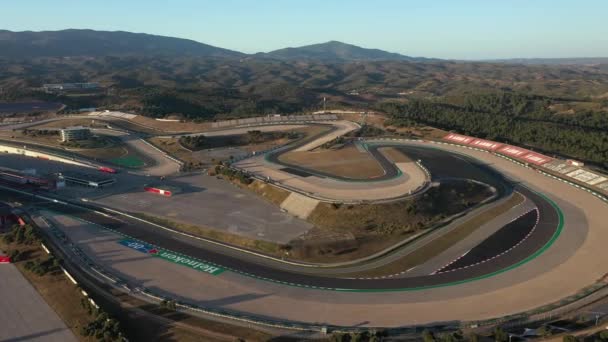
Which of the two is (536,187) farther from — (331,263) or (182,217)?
(182,217)

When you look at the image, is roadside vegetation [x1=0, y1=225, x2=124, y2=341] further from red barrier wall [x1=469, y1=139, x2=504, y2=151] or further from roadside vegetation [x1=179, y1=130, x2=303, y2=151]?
red barrier wall [x1=469, y1=139, x2=504, y2=151]

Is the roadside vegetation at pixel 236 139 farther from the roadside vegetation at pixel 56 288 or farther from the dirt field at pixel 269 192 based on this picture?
the roadside vegetation at pixel 56 288

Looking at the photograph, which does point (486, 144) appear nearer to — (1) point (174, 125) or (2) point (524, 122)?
(2) point (524, 122)

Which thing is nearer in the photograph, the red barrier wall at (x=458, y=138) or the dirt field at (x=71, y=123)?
the red barrier wall at (x=458, y=138)

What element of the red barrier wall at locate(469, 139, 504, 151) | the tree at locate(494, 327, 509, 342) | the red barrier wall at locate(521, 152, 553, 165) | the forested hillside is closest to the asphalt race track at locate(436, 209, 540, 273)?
the tree at locate(494, 327, 509, 342)

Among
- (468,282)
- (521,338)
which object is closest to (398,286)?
(468,282)

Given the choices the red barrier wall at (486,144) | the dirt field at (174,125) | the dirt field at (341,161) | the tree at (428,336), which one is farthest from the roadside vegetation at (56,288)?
the red barrier wall at (486,144)

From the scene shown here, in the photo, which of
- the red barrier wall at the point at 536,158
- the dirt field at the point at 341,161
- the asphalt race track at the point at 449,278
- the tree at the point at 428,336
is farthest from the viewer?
the red barrier wall at the point at 536,158
